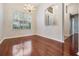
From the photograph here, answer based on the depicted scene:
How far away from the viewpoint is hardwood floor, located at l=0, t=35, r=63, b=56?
1384mm

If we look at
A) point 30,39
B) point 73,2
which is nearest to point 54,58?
point 30,39

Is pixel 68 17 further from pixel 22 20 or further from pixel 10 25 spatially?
pixel 10 25

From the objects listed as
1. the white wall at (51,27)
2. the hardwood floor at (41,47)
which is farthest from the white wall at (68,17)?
the hardwood floor at (41,47)

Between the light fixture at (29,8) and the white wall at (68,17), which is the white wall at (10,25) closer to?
the light fixture at (29,8)

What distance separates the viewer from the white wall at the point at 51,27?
54.7 inches

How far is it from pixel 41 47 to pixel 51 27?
289mm

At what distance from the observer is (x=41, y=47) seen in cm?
141

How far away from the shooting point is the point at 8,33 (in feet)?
4.48

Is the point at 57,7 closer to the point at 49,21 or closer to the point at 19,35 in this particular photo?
the point at 49,21

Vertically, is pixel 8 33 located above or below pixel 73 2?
below

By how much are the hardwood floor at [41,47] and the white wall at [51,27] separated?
2.5 inches

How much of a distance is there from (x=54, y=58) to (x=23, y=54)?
41cm

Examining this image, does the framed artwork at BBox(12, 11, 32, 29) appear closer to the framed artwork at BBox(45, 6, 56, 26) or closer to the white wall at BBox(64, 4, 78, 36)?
the framed artwork at BBox(45, 6, 56, 26)

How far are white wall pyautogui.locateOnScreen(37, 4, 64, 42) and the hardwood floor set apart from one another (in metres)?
0.06
